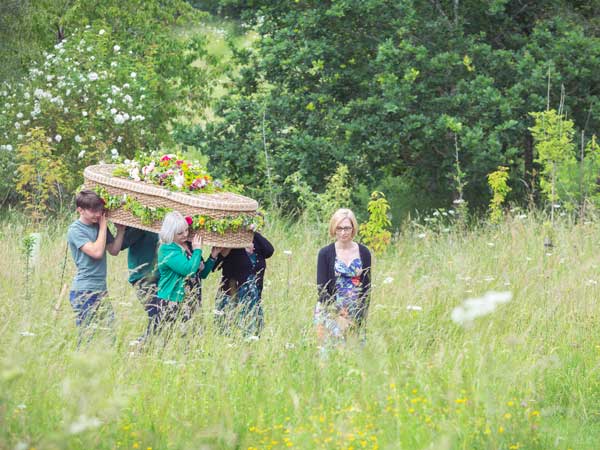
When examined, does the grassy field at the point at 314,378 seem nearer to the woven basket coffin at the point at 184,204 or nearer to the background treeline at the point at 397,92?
the woven basket coffin at the point at 184,204

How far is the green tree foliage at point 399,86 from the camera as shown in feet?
47.7

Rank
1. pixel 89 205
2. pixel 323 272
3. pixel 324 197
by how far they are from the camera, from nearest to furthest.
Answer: pixel 89 205, pixel 323 272, pixel 324 197

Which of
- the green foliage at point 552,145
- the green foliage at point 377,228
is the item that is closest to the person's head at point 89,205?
Answer: the green foliage at point 377,228

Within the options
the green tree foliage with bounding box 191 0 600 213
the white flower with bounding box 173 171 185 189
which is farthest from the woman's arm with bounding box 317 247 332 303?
the green tree foliage with bounding box 191 0 600 213

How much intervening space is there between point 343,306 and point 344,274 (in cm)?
29

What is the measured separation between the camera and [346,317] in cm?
763

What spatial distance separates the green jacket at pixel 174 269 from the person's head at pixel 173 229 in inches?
2.6

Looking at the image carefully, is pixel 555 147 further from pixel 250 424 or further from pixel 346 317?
pixel 250 424

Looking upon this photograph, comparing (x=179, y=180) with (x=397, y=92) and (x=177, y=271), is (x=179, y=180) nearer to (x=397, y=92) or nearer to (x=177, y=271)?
(x=177, y=271)

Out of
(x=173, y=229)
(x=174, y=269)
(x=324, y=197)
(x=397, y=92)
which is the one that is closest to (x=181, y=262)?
(x=174, y=269)

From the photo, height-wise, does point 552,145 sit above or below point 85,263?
above

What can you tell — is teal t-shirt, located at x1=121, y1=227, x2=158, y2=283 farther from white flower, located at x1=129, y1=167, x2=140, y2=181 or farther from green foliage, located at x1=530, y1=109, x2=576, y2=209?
green foliage, located at x1=530, y1=109, x2=576, y2=209

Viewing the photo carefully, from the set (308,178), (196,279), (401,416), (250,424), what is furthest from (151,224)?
(308,178)

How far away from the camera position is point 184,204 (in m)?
7.69
